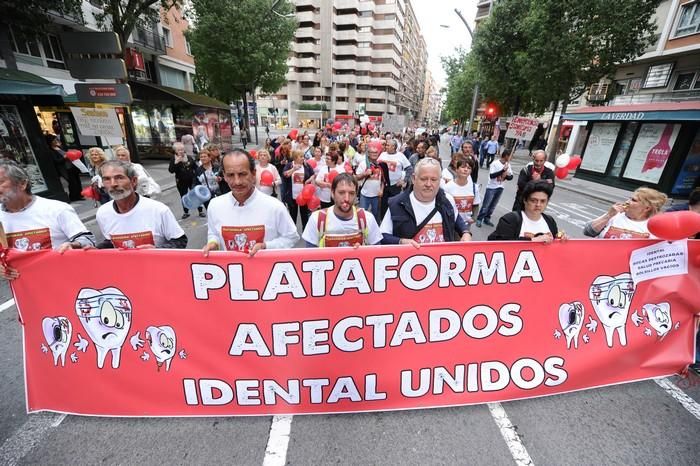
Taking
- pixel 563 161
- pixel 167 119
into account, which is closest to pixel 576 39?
pixel 563 161

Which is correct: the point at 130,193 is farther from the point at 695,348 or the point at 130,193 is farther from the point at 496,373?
the point at 695,348

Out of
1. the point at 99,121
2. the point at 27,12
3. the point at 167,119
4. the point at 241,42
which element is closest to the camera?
the point at 99,121

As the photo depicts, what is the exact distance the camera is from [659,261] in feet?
8.29

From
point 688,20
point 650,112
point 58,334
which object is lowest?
point 58,334

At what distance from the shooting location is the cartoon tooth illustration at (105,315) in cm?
222

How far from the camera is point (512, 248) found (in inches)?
94.3

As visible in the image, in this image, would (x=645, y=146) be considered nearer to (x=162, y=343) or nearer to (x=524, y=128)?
(x=524, y=128)

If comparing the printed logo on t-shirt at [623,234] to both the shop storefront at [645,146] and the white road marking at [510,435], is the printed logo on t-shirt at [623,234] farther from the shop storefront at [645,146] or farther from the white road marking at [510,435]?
the shop storefront at [645,146]

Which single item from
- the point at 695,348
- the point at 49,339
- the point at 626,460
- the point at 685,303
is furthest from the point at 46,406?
the point at 695,348

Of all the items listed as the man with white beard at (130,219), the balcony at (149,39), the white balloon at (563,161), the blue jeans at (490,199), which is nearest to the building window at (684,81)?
the blue jeans at (490,199)

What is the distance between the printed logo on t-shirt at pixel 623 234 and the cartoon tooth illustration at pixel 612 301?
0.77 meters

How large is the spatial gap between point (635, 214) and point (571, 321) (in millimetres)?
1532

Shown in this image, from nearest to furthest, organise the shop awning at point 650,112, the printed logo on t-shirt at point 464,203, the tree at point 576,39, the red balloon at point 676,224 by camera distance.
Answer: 1. the red balloon at point 676,224
2. the printed logo on t-shirt at point 464,203
3. the shop awning at point 650,112
4. the tree at point 576,39

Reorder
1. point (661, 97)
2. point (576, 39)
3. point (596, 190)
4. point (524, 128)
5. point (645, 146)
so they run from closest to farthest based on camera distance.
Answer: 1. point (524, 128)
2. point (645, 146)
3. point (596, 190)
4. point (576, 39)
5. point (661, 97)
